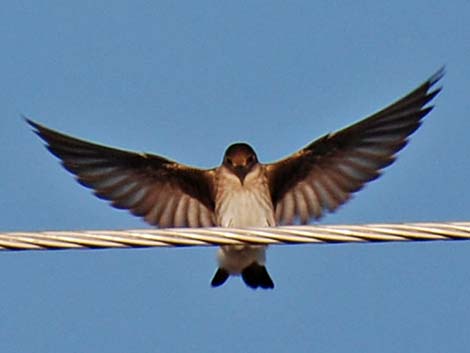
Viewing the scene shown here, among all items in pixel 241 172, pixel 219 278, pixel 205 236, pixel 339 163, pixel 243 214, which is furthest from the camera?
pixel 339 163

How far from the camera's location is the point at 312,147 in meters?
7.31

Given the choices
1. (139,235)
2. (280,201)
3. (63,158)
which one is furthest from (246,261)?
(139,235)

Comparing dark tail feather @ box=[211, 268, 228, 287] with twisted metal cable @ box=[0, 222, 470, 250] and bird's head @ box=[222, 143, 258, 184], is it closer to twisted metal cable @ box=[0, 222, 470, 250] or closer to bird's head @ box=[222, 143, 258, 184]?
bird's head @ box=[222, 143, 258, 184]

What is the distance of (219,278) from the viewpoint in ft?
22.8

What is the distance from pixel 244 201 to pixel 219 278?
0.38m

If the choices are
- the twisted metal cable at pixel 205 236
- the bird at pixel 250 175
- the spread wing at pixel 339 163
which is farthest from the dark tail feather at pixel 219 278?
the twisted metal cable at pixel 205 236

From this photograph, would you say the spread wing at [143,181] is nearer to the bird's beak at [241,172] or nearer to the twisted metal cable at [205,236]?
the bird's beak at [241,172]

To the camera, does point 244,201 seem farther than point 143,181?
No

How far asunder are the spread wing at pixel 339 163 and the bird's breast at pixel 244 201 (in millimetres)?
218

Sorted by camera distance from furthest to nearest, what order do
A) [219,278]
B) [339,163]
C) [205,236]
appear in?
1. [339,163]
2. [219,278]
3. [205,236]

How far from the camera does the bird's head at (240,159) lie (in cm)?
711

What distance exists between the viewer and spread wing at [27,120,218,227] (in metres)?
7.34

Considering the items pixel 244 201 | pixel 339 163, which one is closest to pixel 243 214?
pixel 244 201

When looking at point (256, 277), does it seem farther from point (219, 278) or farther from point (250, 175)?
point (250, 175)
